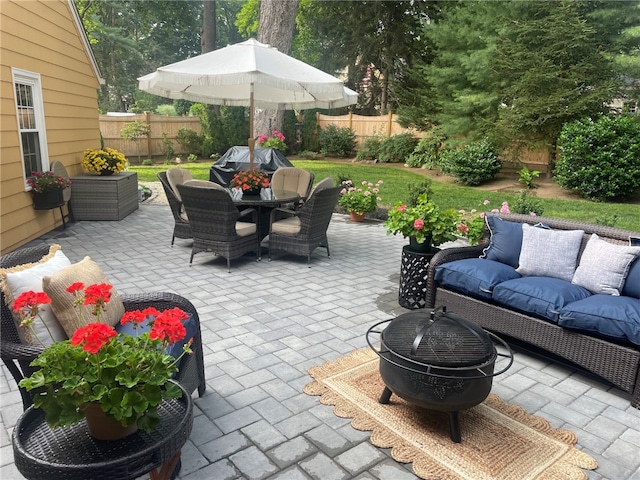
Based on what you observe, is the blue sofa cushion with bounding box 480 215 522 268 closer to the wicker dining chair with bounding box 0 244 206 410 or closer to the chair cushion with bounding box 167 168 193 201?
the wicker dining chair with bounding box 0 244 206 410

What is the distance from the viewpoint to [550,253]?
3451 mm

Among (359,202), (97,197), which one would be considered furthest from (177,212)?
(359,202)

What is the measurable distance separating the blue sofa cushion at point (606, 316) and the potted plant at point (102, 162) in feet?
23.7

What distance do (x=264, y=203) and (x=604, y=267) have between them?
3.42 m

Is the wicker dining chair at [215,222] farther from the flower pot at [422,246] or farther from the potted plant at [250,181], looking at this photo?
the flower pot at [422,246]

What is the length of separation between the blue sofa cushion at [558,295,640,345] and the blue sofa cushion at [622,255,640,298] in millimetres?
81

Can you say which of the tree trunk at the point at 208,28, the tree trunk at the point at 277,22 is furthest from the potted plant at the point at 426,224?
the tree trunk at the point at 208,28

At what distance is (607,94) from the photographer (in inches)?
390

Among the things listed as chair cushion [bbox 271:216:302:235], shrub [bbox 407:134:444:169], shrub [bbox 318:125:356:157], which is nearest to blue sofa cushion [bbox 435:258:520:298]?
chair cushion [bbox 271:216:302:235]

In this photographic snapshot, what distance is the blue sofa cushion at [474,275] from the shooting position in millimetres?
3367

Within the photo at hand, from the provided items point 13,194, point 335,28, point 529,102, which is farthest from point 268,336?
point 335,28

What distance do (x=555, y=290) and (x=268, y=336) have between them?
→ 2.07 metres

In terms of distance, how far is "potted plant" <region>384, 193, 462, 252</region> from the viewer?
400 cm

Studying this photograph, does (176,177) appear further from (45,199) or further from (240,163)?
(240,163)
